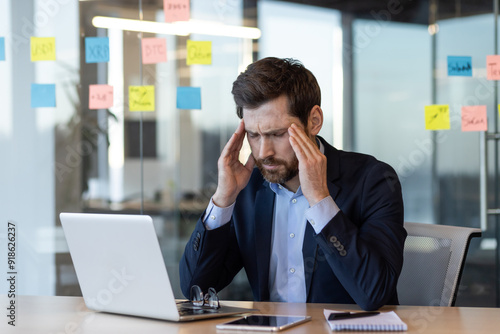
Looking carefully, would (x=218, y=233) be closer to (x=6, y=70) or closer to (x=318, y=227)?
(x=318, y=227)

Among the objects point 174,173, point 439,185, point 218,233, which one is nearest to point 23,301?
point 218,233

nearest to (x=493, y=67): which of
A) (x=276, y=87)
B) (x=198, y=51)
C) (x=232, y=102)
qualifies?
(x=232, y=102)

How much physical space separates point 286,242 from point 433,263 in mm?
412

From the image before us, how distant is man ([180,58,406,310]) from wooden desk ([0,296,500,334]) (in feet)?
0.62

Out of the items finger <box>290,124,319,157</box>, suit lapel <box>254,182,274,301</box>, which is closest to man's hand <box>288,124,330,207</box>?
finger <box>290,124,319,157</box>

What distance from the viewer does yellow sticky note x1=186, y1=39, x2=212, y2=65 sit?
132 inches

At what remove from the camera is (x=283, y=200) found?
6.25ft

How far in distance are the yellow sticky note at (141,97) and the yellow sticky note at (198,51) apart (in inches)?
9.8

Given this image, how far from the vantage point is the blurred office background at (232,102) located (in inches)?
131

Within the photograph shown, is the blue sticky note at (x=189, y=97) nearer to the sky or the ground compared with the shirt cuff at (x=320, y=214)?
nearer to the sky

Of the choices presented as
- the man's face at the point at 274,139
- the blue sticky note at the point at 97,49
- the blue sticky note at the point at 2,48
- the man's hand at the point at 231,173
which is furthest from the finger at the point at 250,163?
the blue sticky note at the point at 2,48

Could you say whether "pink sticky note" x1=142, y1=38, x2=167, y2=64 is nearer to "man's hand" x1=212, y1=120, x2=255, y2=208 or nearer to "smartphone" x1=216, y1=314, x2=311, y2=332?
"man's hand" x1=212, y1=120, x2=255, y2=208

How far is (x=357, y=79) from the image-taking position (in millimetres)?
3385

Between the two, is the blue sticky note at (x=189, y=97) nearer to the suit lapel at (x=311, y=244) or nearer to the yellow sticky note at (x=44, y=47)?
the yellow sticky note at (x=44, y=47)
